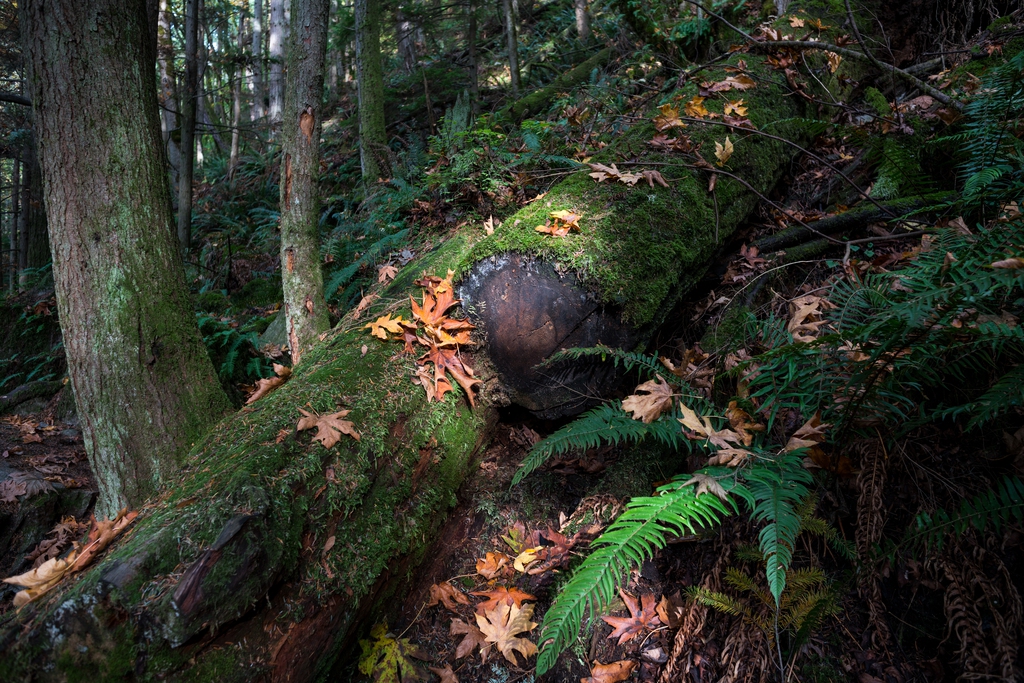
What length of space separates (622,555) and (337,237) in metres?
5.00

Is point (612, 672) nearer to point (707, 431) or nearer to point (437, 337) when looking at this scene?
point (707, 431)

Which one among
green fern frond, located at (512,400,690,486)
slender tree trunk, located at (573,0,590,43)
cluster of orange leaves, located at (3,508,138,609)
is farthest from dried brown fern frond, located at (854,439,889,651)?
slender tree trunk, located at (573,0,590,43)

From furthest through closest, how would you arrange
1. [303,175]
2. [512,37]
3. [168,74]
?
1. [168,74]
2. [512,37]
3. [303,175]

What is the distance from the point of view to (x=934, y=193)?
288cm

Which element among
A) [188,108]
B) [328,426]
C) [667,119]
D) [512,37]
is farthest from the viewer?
[512,37]

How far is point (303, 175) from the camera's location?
13.5 ft

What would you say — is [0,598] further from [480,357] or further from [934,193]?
[934,193]

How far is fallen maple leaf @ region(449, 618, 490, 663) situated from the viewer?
2.16 metres

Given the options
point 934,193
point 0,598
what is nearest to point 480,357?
point 934,193

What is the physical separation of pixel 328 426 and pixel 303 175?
8.98ft

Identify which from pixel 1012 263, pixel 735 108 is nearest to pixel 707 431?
pixel 1012 263

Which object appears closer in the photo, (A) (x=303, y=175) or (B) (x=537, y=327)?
(B) (x=537, y=327)

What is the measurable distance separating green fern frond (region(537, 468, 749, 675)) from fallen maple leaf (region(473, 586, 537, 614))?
2.15ft

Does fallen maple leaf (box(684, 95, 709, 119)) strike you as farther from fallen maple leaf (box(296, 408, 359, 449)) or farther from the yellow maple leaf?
fallen maple leaf (box(296, 408, 359, 449))
